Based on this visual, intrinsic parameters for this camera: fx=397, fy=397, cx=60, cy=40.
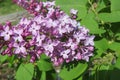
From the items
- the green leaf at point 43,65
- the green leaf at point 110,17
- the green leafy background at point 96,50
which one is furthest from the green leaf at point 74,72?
the green leaf at point 110,17

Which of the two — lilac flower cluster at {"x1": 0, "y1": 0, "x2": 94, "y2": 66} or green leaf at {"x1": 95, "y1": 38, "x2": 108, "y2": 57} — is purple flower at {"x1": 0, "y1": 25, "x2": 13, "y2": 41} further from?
green leaf at {"x1": 95, "y1": 38, "x2": 108, "y2": 57}

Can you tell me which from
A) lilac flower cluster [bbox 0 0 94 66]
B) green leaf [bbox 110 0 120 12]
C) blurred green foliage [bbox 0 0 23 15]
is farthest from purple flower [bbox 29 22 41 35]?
blurred green foliage [bbox 0 0 23 15]

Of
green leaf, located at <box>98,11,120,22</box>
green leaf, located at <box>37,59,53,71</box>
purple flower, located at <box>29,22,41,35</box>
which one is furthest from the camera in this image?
green leaf, located at <box>37,59,53,71</box>

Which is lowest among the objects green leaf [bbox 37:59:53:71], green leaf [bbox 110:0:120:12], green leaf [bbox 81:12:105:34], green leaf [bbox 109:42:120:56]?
green leaf [bbox 37:59:53:71]

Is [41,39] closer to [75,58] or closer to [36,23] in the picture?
[36,23]

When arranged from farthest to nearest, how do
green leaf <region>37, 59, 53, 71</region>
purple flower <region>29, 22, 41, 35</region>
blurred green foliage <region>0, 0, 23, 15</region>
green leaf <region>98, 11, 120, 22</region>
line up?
blurred green foliage <region>0, 0, 23, 15</region> → green leaf <region>37, 59, 53, 71</region> → green leaf <region>98, 11, 120, 22</region> → purple flower <region>29, 22, 41, 35</region>

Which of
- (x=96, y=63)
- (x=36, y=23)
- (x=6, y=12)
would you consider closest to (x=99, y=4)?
(x=96, y=63)

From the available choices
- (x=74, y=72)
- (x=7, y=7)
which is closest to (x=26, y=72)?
(x=74, y=72)
